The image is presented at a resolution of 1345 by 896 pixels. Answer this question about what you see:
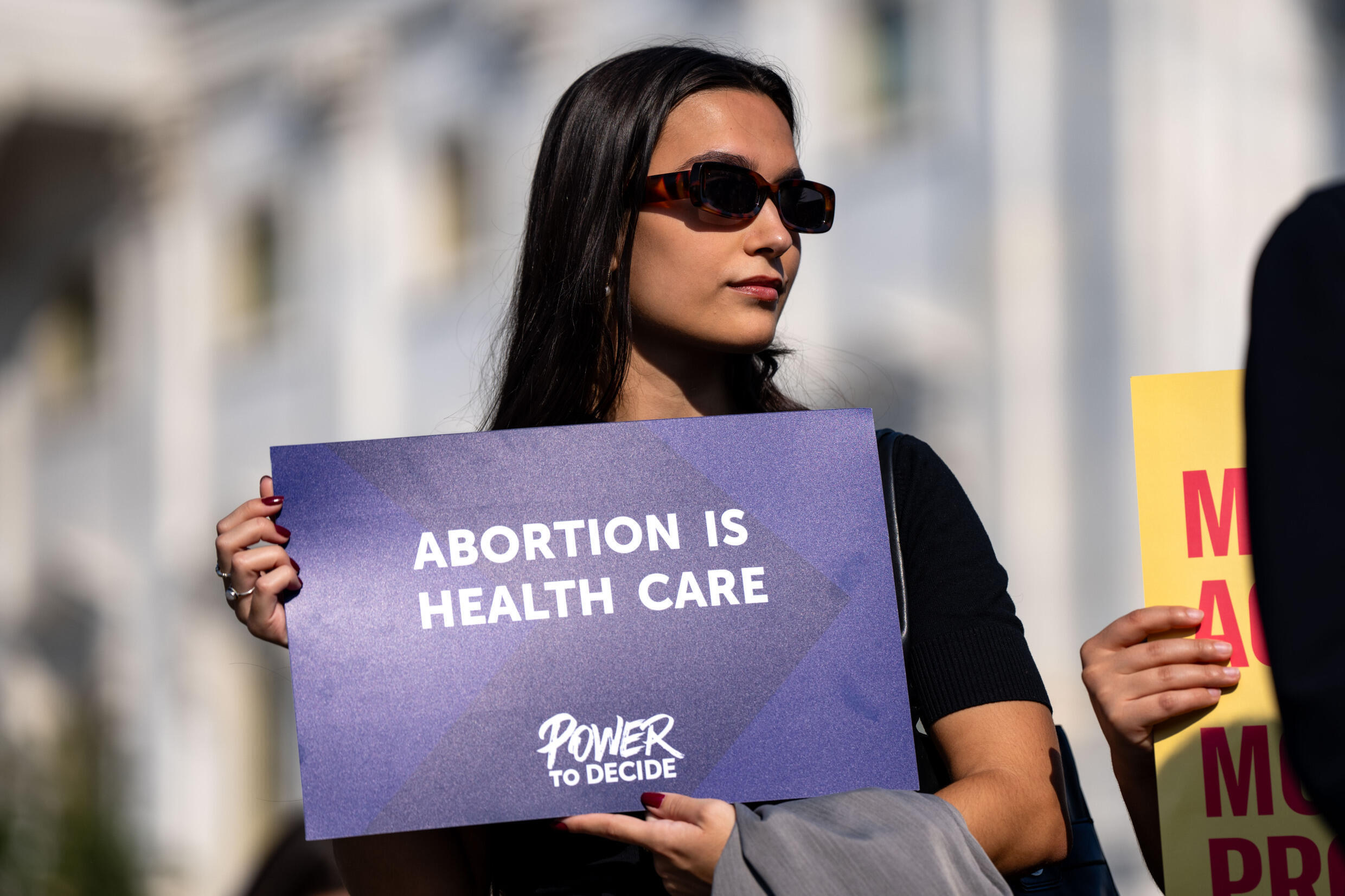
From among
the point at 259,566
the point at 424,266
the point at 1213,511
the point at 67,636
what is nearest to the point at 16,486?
the point at 67,636

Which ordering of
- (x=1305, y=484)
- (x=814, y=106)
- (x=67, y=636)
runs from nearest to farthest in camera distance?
(x=1305, y=484) → (x=814, y=106) → (x=67, y=636)

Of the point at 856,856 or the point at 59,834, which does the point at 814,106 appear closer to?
the point at 59,834

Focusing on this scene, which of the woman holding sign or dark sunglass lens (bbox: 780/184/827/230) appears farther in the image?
dark sunglass lens (bbox: 780/184/827/230)

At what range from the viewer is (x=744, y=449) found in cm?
196

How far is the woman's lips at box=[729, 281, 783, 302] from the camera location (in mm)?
2117

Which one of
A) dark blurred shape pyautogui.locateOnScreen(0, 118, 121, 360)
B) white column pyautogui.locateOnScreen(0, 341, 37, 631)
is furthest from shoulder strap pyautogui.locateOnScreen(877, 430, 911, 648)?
white column pyautogui.locateOnScreen(0, 341, 37, 631)

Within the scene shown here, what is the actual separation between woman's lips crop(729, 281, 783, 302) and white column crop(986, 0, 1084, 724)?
651 centimetres

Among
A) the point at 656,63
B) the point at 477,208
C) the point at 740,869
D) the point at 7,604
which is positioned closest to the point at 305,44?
the point at 477,208

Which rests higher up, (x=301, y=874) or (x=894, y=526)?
(x=894, y=526)

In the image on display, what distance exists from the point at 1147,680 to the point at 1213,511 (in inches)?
9.4

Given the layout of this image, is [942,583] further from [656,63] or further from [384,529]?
[656,63]

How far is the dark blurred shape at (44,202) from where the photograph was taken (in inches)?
620

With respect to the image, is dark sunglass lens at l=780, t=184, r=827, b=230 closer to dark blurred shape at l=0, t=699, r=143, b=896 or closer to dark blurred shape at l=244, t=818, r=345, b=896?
dark blurred shape at l=244, t=818, r=345, b=896

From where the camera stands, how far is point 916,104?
938 cm
